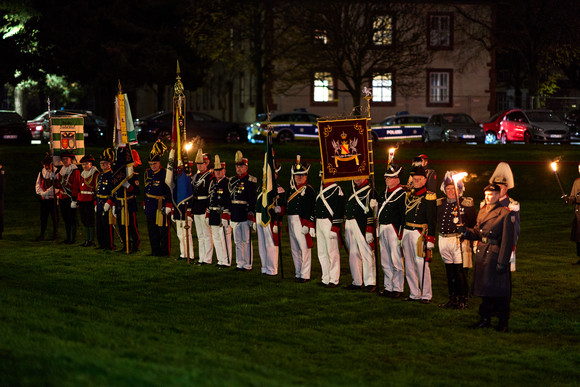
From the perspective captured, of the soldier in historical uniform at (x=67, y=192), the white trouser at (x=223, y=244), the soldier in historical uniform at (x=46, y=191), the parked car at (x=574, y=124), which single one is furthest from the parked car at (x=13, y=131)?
the white trouser at (x=223, y=244)

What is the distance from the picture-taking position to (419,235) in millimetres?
13867

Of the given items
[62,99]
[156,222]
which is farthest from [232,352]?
[62,99]

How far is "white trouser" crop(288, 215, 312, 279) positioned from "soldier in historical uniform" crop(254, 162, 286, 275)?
34cm

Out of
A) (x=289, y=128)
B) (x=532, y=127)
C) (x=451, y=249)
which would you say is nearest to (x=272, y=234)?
(x=451, y=249)

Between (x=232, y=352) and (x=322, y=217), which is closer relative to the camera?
(x=232, y=352)

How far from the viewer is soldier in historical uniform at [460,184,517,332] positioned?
12133 millimetres

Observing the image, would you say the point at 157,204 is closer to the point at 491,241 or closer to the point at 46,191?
the point at 46,191

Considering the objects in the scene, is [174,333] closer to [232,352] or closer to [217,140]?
[232,352]

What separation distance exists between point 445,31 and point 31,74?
908 inches

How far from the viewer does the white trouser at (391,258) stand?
47.1 ft

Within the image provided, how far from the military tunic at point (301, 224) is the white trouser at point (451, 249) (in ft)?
8.99

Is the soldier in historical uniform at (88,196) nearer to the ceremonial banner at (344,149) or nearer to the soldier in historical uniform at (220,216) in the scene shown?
the soldier in historical uniform at (220,216)

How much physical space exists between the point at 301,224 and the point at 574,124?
113ft

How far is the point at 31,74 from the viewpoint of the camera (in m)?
41.5
